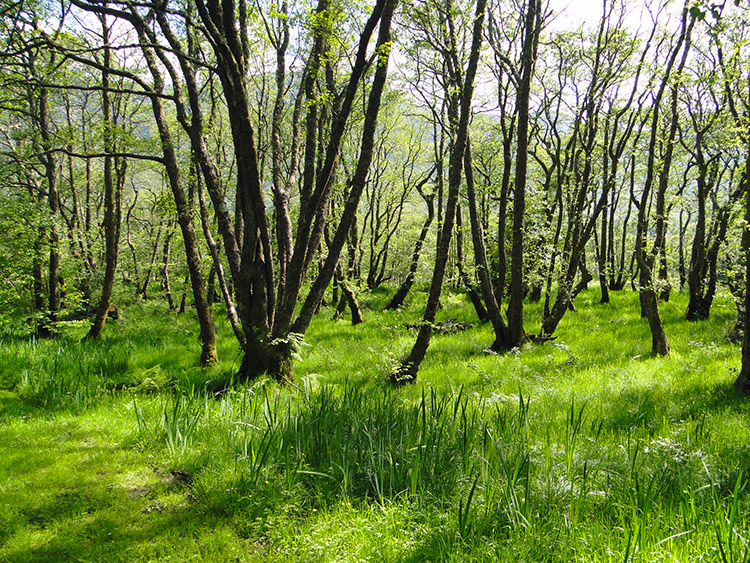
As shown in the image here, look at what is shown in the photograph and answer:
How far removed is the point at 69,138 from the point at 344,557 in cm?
821

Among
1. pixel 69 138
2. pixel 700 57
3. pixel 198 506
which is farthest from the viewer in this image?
pixel 700 57

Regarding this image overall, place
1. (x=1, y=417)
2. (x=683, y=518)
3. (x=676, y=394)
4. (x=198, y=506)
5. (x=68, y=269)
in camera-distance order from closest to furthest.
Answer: (x=683, y=518) → (x=198, y=506) → (x=1, y=417) → (x=676, y=394) → (x=68, y=269)

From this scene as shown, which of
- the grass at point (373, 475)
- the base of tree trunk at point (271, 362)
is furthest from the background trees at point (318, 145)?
the grass at point (373, 475)

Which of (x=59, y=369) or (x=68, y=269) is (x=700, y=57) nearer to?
(x=59, y=369)

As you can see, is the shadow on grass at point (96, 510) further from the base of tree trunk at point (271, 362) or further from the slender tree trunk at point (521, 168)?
the slender tree trunk at point (521, 168)

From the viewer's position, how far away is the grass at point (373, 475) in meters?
2.40

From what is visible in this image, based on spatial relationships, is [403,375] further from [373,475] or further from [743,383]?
[743,383]

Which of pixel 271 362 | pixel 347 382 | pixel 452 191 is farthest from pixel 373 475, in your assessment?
pixel 452 191

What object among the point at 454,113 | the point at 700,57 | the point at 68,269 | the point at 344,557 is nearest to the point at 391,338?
the point at 454,113

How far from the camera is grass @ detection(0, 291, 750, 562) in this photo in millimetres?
2400

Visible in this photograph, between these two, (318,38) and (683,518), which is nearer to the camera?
(683,518)

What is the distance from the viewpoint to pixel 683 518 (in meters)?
2.30

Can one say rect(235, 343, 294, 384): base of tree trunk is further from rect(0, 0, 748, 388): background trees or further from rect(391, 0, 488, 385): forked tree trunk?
rect(391, 0, 488, 385): forked tree trunk

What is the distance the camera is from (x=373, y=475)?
3.13 m
